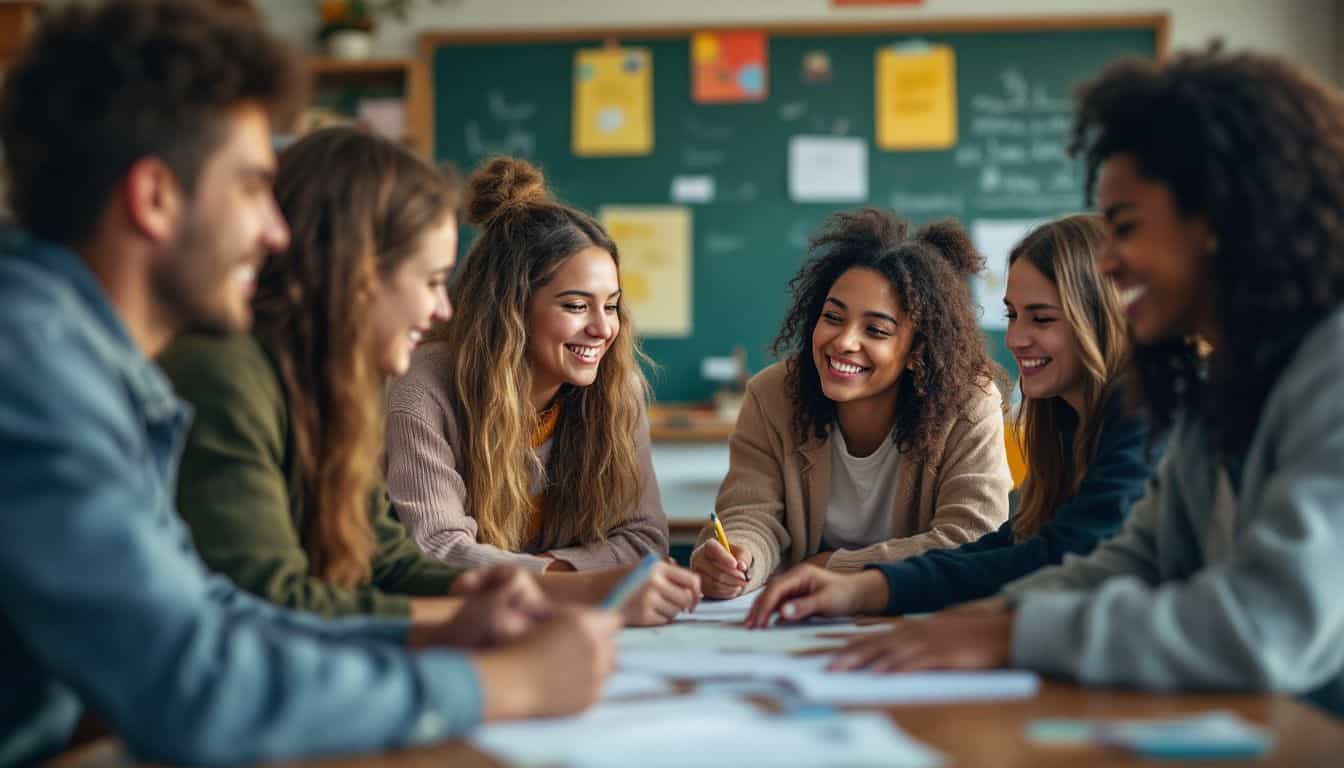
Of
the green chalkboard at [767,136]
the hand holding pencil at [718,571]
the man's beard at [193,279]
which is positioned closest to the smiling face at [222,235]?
the man's beard at [193,279]

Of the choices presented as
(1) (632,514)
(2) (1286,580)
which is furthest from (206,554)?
(1) (632,514)

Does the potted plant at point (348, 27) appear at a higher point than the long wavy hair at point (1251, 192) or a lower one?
higher

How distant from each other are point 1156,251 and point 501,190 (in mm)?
1441

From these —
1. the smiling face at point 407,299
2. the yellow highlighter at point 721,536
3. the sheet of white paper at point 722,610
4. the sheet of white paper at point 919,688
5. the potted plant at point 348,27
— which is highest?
the potted plant at point 348,27

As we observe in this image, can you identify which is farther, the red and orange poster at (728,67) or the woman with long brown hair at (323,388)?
the red and orange poster at (728,67)

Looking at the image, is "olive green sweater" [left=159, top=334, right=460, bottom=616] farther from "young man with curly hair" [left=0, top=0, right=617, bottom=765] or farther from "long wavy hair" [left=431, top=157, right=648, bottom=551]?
"long wavy hair" [left=431, top=157, right=648, bottom=551]

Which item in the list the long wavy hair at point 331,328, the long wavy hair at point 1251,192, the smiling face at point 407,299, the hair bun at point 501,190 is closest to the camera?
the long wavy hair at point 1251,192

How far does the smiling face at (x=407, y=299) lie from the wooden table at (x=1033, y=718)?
2.23ft

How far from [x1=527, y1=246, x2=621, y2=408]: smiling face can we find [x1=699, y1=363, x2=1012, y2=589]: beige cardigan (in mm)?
340

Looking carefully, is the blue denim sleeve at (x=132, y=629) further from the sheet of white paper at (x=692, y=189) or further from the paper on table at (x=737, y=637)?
the sheet of white paper at (x=692, y=189)

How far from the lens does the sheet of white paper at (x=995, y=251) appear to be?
14.0 feet

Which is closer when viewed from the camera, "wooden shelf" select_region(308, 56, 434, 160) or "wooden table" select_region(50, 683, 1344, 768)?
"wooden table" select_region(50, 683, 1344, 768)

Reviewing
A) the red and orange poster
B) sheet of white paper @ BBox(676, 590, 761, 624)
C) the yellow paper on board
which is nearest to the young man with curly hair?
sheet of white paper @ BBox(676, 590, 761, 624)

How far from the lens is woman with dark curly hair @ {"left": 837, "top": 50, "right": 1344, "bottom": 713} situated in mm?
979
